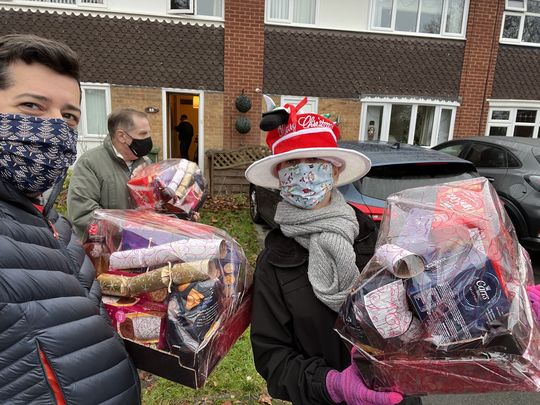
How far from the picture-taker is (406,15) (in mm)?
10938

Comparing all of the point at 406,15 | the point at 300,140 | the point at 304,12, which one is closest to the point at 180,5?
the point at 304,12

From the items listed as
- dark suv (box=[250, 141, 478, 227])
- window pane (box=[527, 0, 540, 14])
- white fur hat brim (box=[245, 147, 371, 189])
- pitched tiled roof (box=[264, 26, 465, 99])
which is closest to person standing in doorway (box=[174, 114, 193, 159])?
pitched tiled roof (box=[264, 26, 465, 99])

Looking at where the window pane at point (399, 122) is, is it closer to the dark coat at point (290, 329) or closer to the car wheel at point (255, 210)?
the car wheel at point (255, 210)

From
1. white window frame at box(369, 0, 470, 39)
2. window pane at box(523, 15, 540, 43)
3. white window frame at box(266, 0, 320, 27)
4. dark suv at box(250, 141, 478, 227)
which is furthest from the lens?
window pane at box(523, 15, 540, 43)

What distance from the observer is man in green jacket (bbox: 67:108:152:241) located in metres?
2.73

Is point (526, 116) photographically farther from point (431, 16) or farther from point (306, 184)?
point (306, 184)

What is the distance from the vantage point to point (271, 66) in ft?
33.4

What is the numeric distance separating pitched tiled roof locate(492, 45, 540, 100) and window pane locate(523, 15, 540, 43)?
1.12 feet

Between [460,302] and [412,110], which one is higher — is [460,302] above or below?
below

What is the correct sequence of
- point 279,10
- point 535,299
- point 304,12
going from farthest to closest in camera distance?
point 304,12
point 279,10
point 535,299

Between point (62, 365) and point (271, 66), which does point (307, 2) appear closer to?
point (271, 66)

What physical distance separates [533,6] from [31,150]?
1478 centimetres

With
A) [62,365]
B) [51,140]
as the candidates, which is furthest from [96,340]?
[51,140]

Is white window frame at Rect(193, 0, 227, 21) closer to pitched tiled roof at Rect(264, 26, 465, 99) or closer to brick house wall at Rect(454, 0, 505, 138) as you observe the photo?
pitched tiled roof at Rect(264, 26, 465, 99)
